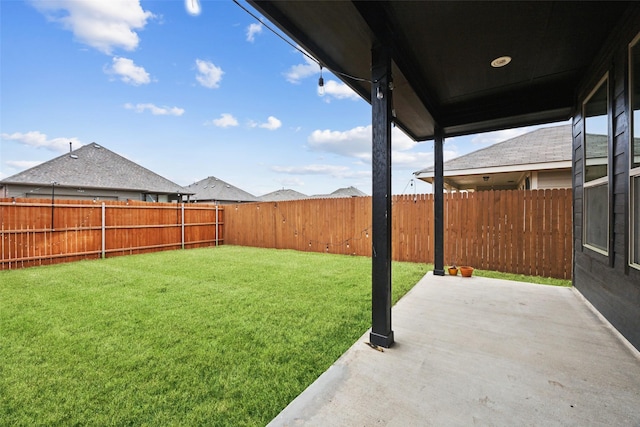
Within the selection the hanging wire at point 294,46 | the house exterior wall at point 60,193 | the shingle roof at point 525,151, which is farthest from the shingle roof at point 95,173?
the hanging wire at point 294,46

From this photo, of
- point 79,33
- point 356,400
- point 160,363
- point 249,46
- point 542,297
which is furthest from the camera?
point 249,46

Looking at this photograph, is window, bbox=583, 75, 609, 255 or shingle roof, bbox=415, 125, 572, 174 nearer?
window, bbox=583, 75, 609, 255

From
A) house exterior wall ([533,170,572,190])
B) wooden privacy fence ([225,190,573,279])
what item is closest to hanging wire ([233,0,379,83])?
wooden privacy fence ([225,190,573,279])

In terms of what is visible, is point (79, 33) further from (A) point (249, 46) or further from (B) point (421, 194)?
(B) point (421, 194)

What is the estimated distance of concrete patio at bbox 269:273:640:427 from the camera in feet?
4.44

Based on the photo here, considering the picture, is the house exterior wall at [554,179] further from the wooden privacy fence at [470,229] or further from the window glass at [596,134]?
the window glass at [596,134]

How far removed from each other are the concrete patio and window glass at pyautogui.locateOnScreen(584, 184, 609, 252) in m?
0.80

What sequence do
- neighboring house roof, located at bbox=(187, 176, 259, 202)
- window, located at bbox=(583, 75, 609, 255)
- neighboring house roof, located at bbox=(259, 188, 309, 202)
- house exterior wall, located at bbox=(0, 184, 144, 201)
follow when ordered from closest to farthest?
window, located at bbox=(583, 75, 609, 255) < house exterior wall, located at bbox=(0, 184, 144, 201) < neighboring house roof, located at bbox=(187, 176, 259, 202) < neighboring house roof, located at bbox=(259, 188, 309, 202)

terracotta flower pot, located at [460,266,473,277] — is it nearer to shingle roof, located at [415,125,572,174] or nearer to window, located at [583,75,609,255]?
window, located at [583,75,609,255]

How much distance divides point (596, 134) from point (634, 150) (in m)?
1.02

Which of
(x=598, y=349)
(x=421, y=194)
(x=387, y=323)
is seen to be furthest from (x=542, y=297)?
(x=421, y=194)

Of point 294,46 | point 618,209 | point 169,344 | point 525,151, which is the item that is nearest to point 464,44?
point 294,46

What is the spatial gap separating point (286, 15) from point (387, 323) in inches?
97.0

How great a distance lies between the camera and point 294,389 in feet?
5.17
